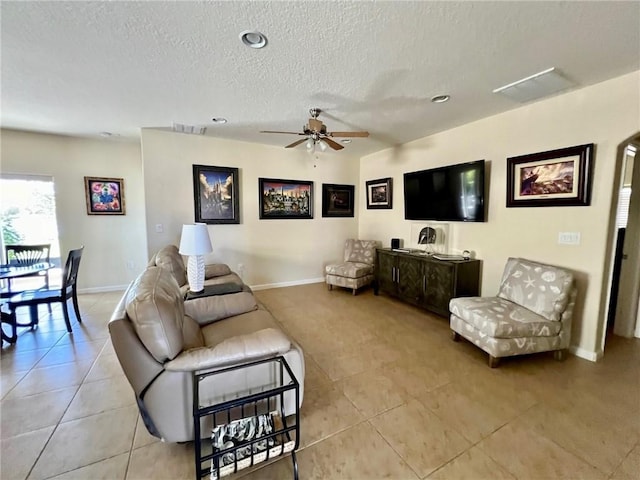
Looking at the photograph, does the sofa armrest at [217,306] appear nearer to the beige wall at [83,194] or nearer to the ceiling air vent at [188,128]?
the ceiling air vent at [188,128]

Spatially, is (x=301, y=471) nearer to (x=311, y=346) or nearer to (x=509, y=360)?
(x=311, y=346)

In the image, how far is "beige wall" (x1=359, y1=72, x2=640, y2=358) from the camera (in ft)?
→ 7.79

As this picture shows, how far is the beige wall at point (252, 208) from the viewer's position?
399 centimetres

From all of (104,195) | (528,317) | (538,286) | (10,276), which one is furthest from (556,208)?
(104,195)

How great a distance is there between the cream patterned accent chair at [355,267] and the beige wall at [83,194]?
11.8 ft

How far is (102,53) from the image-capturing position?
1983mm

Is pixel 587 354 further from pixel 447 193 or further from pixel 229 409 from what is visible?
pixel 229 409

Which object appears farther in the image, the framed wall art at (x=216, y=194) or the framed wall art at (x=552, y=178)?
the framed wall art at (x=216, y=194)

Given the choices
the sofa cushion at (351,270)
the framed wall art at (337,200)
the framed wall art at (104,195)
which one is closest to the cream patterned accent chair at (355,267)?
the sofa cushion at (351,270)

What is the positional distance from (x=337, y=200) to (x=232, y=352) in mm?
4232

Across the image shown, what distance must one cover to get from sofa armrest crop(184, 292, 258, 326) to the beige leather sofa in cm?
68

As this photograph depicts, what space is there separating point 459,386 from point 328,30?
280 cm

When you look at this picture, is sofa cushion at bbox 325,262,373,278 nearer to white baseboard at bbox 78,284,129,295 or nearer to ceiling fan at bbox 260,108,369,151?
ceiling fan at bbox 260,108,369,151

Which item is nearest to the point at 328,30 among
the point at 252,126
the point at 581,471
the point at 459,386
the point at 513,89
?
the point at 513,89
